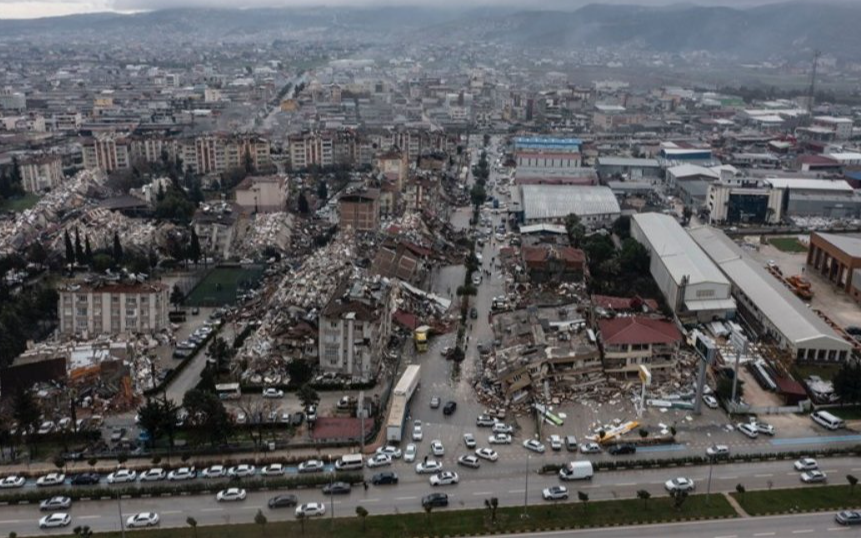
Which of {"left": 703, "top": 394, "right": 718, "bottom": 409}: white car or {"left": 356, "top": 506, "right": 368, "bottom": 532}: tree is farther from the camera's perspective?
{"left": 703, "top": 394, "right": 718, "bottom": 409}: white car

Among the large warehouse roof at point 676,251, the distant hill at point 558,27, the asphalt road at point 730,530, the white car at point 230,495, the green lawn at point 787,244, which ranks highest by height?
the distant hill at point 558,27

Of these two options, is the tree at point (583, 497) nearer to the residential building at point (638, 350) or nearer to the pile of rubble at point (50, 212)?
the residential building at point (638, 350)

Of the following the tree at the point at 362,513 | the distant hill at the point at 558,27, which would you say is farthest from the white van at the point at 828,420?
the distant hill at the point at 558,27

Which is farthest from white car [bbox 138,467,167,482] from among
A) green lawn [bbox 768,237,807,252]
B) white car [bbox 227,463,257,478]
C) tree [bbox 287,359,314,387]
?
green lawn [bbox 768,237,807,252]

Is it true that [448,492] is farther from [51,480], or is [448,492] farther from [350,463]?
[51,480]

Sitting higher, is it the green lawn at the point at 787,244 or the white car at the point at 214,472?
the white car at the point at 214,472

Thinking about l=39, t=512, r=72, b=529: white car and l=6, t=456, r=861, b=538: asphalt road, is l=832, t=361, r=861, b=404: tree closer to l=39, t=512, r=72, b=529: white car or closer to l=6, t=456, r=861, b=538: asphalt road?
l=6, t=456, r=861, b=538: asphalt road

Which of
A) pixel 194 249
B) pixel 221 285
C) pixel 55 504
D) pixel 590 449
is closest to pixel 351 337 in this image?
pixel 590 449
